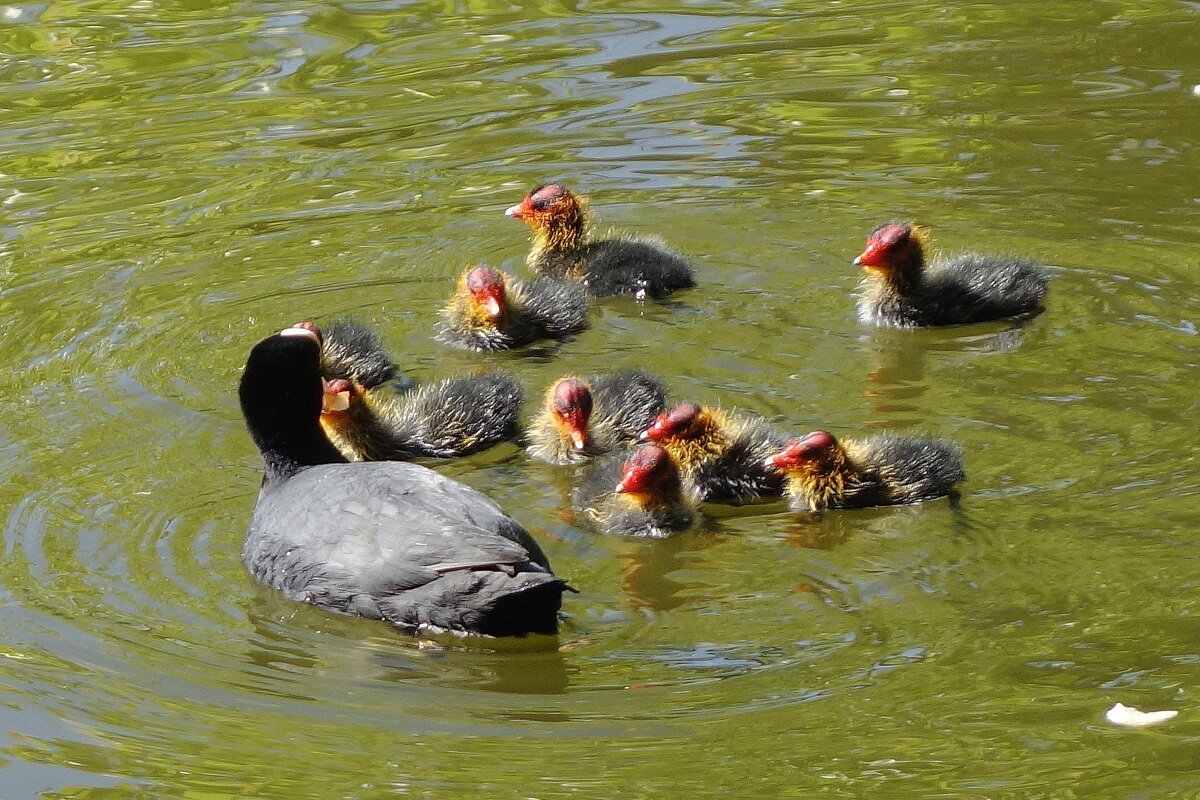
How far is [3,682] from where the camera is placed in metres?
4.52

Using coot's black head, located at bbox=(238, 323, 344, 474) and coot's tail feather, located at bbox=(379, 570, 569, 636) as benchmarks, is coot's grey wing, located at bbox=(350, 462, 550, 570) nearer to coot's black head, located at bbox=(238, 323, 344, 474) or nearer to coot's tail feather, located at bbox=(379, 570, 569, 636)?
coot's tail feather, located at bbox=(379, 570, 569, 636)

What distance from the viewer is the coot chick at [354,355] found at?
22.4 feet

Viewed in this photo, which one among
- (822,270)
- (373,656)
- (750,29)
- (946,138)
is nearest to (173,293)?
(822,270)

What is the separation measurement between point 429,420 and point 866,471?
5.34 feet

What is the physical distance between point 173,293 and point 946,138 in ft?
12.9

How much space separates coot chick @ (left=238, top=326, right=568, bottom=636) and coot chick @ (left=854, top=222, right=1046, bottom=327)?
262cm

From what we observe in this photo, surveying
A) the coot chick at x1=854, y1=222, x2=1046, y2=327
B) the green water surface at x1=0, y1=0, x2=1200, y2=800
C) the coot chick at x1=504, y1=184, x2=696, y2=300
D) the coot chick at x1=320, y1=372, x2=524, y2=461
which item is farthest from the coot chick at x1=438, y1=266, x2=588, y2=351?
the coot chick at x1=854, y1=222, x2=1046, y2=327

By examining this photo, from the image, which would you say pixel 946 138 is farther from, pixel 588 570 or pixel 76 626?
pixel 76 626

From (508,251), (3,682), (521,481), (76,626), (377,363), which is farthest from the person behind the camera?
(508,251)

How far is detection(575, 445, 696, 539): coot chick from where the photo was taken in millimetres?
5582

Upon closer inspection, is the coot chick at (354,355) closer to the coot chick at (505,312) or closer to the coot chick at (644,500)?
the coot chick at (505,312)

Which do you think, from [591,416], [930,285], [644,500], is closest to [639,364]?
[591,416]

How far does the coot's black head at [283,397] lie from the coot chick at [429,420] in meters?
0.59

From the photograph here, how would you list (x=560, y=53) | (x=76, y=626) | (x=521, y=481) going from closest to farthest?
1. (x=76, y=626)
2. (x=521, y=481)
3. (x=560, y=53)
